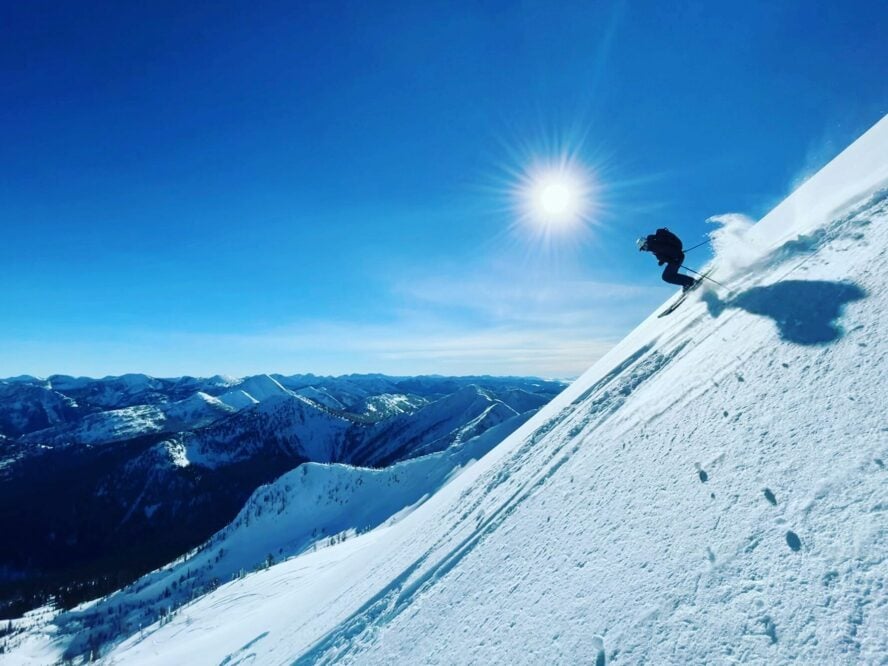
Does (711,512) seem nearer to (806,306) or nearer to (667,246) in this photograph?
(806,306)

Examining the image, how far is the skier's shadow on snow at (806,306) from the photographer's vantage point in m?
6.10

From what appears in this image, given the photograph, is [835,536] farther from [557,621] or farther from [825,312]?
[825,312]

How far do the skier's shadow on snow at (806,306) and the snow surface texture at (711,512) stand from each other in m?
0.03

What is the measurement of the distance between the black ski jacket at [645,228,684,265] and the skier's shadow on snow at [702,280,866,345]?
6.92 m

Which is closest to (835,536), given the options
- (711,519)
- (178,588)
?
(711,519)

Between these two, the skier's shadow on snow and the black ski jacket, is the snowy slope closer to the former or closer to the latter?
the black ski jacket

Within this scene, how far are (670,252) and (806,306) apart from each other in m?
9.18

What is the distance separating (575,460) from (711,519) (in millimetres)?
3761

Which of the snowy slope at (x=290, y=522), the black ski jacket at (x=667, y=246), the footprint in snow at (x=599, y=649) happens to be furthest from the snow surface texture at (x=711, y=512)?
the snowy slope at (x=290, y=522)

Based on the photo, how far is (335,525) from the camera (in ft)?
516

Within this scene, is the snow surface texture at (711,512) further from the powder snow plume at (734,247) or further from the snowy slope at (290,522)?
the snowy slope at (290,522)

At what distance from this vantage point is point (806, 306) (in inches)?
273

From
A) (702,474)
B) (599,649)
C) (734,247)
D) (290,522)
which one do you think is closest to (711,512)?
(702,474)

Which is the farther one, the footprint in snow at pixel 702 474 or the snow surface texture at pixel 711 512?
the footprint in snow at pixel 702 474
